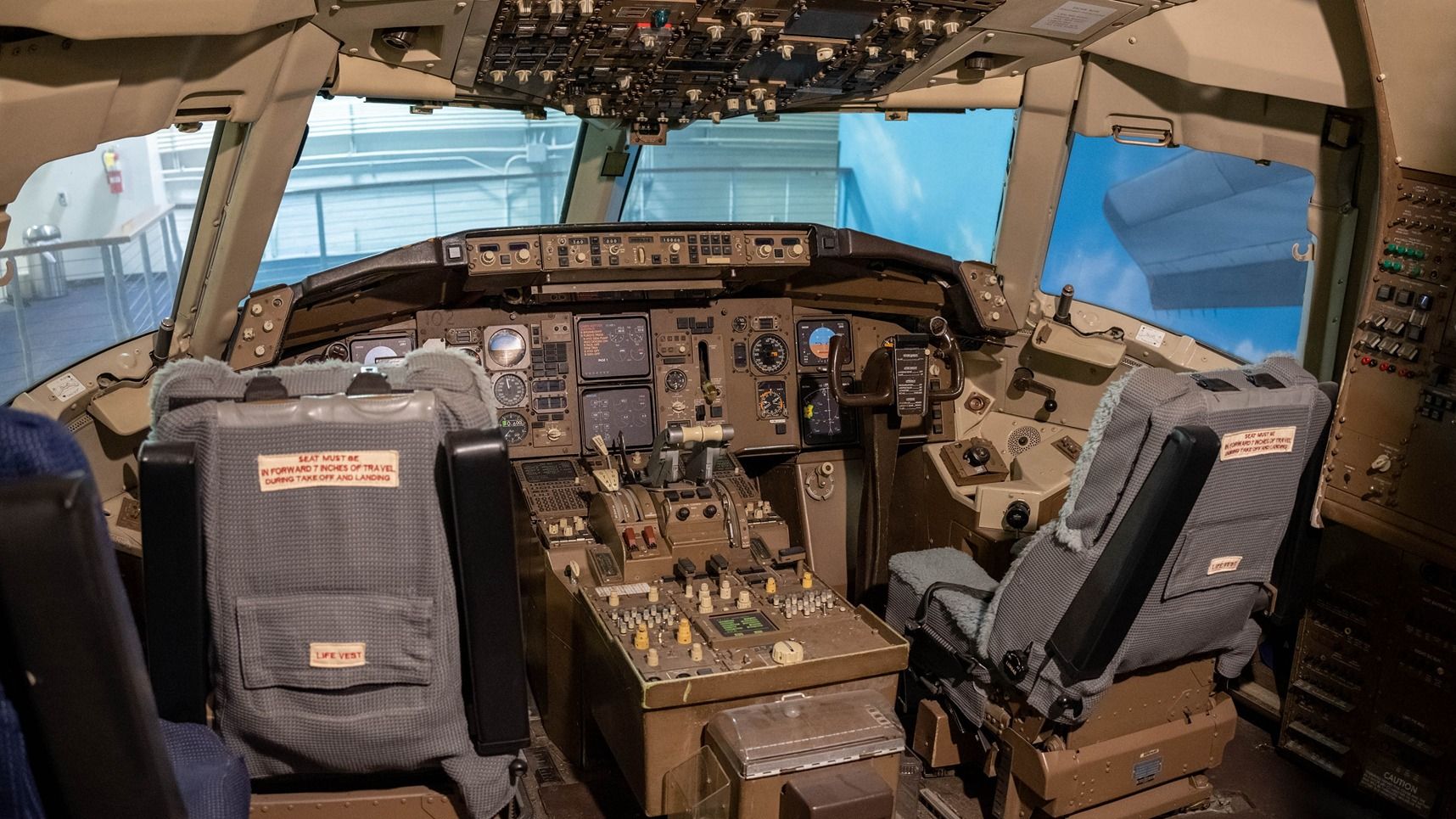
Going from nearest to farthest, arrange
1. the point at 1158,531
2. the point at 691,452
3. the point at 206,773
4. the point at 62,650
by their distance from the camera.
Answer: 1. the point at 62,650
2. the point at 206,773
3. the point at 1158,531
4. the point at 691,452

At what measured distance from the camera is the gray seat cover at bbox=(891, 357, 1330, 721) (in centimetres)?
251

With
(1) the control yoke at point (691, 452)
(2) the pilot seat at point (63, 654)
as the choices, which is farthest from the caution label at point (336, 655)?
(1) the control yoke at point (691, 452)

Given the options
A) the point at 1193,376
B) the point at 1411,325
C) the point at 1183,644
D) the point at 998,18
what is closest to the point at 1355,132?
the point at 1411,325

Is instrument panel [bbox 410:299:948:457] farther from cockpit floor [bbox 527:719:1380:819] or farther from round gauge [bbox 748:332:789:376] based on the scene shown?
cockpit floor [bbox 527:719:1380:819]

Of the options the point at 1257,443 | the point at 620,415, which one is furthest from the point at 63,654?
the point at 620,415

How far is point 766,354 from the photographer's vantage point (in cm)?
439

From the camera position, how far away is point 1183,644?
2.79 m

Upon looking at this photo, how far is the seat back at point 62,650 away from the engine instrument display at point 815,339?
3.54 meters

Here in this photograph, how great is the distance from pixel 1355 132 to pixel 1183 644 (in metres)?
1.99

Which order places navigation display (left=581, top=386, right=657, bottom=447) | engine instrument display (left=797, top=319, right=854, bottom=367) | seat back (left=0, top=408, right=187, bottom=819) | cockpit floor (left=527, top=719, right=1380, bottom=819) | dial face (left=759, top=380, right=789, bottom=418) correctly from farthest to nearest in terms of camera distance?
1. engine instrument display (left=797, top=319, right=854, bottom=367)
2. dial face (left=759, top=380, right=789, bottom=418)
3. navigation display (left=581, top=386, right=657, bottom=447)
4. cockpit floor (left=527, top=719, right=1380, bottom=819)
5. seat back (left=0, top=408, right=187, bottom=819)

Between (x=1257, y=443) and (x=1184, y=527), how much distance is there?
0.83ft

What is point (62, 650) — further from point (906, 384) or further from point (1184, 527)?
point (906, 384)

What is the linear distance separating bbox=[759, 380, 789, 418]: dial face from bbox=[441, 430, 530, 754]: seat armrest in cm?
245

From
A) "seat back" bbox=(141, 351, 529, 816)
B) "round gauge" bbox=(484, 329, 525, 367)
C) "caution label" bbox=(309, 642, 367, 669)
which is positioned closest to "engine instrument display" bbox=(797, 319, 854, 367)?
"round gauge" bbox=(484, 329, 525, 367)
